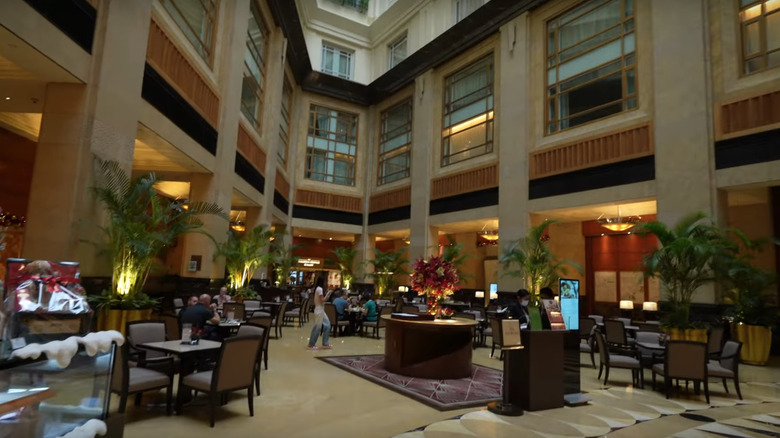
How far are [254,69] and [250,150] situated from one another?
2724 mm

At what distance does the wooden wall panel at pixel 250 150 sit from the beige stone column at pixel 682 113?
35.6 feet

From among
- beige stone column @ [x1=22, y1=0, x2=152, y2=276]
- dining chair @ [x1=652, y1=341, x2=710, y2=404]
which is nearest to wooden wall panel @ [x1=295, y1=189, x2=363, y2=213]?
beige stone column @ [x1=22, y1=0, x2=152, y2=276]

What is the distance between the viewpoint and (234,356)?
4492 millimetres

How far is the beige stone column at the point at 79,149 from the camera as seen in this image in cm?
593

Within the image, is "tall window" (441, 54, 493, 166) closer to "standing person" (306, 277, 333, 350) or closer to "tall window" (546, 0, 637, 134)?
"tall window" (546, 0, 637, 134)

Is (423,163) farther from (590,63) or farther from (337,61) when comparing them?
(337,61)

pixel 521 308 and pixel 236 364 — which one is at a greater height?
pixel 521 308

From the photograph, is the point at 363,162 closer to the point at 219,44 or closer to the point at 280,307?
the point at 219,44

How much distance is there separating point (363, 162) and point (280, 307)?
12822 mm

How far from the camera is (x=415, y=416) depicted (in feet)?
15.9

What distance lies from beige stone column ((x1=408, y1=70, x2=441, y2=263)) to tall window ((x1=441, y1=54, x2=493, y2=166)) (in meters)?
0.55

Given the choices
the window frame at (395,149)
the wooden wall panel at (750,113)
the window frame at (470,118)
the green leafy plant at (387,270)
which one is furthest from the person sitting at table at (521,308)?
the window frame at (395,149)

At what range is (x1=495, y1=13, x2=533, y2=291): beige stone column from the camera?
14039 millimetres

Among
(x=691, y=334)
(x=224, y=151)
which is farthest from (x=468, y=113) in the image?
(x=691, y=334)
